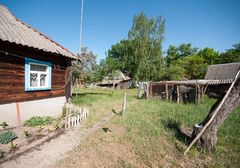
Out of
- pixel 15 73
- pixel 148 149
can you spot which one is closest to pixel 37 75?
pixel 15 73

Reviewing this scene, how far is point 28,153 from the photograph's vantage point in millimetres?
4016

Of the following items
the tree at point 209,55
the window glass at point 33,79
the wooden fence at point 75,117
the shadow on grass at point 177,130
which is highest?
the tree at point 209,55

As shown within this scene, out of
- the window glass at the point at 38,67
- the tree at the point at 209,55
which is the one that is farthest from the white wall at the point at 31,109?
the tree at the point at 209,55

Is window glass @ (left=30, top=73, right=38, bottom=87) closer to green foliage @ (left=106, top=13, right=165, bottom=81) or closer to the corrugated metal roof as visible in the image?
green foliage @ (left=106, top=13, right=165, bottom=81)

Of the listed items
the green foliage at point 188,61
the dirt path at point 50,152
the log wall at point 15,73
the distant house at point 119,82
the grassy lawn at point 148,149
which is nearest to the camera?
the dirt path at point 50,152

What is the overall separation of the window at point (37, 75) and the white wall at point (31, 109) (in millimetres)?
739

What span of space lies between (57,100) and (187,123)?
7206 mm

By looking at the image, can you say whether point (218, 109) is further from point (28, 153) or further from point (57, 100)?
point (57, 100)

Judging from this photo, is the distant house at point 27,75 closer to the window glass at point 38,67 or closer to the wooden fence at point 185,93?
the window glass at point 38,67

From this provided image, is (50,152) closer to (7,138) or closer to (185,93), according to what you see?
(7,138)

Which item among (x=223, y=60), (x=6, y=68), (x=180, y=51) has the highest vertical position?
(x=180, y=51)

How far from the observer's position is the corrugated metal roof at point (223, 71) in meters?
24.2

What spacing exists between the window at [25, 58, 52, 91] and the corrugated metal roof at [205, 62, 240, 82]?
1036 inches

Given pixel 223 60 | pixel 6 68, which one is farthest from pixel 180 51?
pixel 6 68
